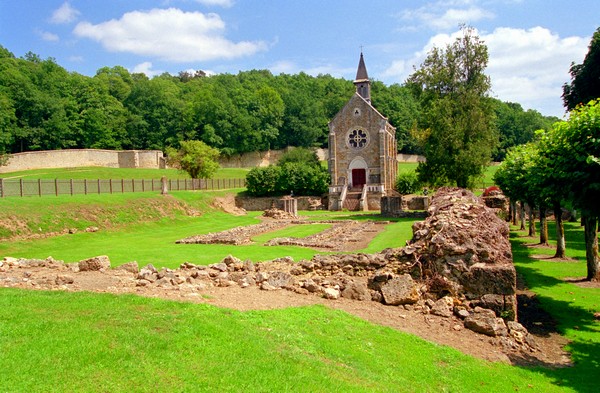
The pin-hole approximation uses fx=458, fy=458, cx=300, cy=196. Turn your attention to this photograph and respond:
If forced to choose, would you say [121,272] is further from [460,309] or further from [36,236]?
[36,236]

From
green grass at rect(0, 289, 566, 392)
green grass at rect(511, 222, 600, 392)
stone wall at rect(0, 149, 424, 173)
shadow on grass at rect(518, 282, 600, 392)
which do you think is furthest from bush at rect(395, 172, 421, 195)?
green grass at rect(0, 289, 566, 392)

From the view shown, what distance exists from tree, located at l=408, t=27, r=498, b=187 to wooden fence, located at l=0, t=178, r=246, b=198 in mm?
27737

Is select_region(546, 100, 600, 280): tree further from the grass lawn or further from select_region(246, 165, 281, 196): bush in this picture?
select_region(246, 165, 281, 196): bush

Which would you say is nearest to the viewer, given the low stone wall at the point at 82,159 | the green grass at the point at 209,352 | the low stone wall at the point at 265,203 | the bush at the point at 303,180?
the green grass at the point at 209,352

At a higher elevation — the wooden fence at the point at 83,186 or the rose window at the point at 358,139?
the rose window at the point at 358,139

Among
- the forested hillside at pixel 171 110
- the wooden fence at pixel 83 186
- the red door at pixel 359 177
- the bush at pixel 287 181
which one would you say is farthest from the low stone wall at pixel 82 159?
the red door at pixel 359 177

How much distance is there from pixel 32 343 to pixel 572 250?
24.3 meters

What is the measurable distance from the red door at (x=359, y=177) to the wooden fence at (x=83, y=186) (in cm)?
1915

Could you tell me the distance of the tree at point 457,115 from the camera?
4084 cm

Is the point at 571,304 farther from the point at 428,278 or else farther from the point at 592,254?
the point at 428,278

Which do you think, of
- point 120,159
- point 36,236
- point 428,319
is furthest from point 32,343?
point 120,159

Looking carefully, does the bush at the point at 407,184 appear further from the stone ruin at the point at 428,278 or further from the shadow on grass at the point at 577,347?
the stone ruin at the point at 428,278

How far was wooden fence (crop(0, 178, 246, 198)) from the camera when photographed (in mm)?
33719

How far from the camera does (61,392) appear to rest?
221 inches
